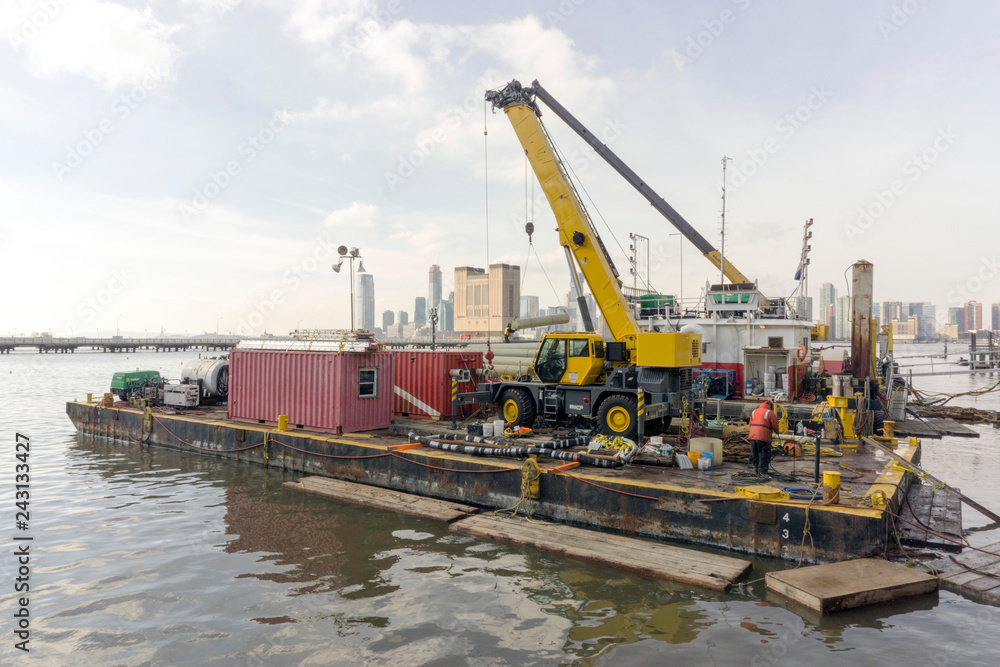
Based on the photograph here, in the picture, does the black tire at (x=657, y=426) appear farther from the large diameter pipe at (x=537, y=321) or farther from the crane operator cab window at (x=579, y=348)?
the large diameter pipe at (x=537, y=321)

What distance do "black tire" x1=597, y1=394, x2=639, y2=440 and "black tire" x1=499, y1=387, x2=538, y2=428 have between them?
2.06 meters

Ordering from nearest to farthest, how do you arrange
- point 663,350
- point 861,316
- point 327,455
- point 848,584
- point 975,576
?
point 848,584
point 975,576
point 663,350
point 327,455
point 861,316

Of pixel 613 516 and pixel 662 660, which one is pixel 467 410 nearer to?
pixel 613 516

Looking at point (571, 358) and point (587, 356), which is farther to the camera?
point (571, 358)

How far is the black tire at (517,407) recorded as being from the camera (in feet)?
52.4

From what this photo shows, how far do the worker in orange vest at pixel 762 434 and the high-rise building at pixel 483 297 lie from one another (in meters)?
158

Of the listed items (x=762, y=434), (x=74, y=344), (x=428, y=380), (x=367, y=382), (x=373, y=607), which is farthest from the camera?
(x=74, y=344)

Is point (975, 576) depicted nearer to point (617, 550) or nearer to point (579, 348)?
point (617, 550)

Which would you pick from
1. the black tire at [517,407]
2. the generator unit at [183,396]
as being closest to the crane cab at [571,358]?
the black tire at [517,407]

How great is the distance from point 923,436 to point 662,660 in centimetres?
2245

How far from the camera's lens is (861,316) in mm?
22484

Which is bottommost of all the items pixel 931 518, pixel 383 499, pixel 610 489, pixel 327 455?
pixel 383 499

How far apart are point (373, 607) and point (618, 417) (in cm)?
824

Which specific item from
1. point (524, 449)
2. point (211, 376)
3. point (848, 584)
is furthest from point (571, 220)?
point (211, 376)
